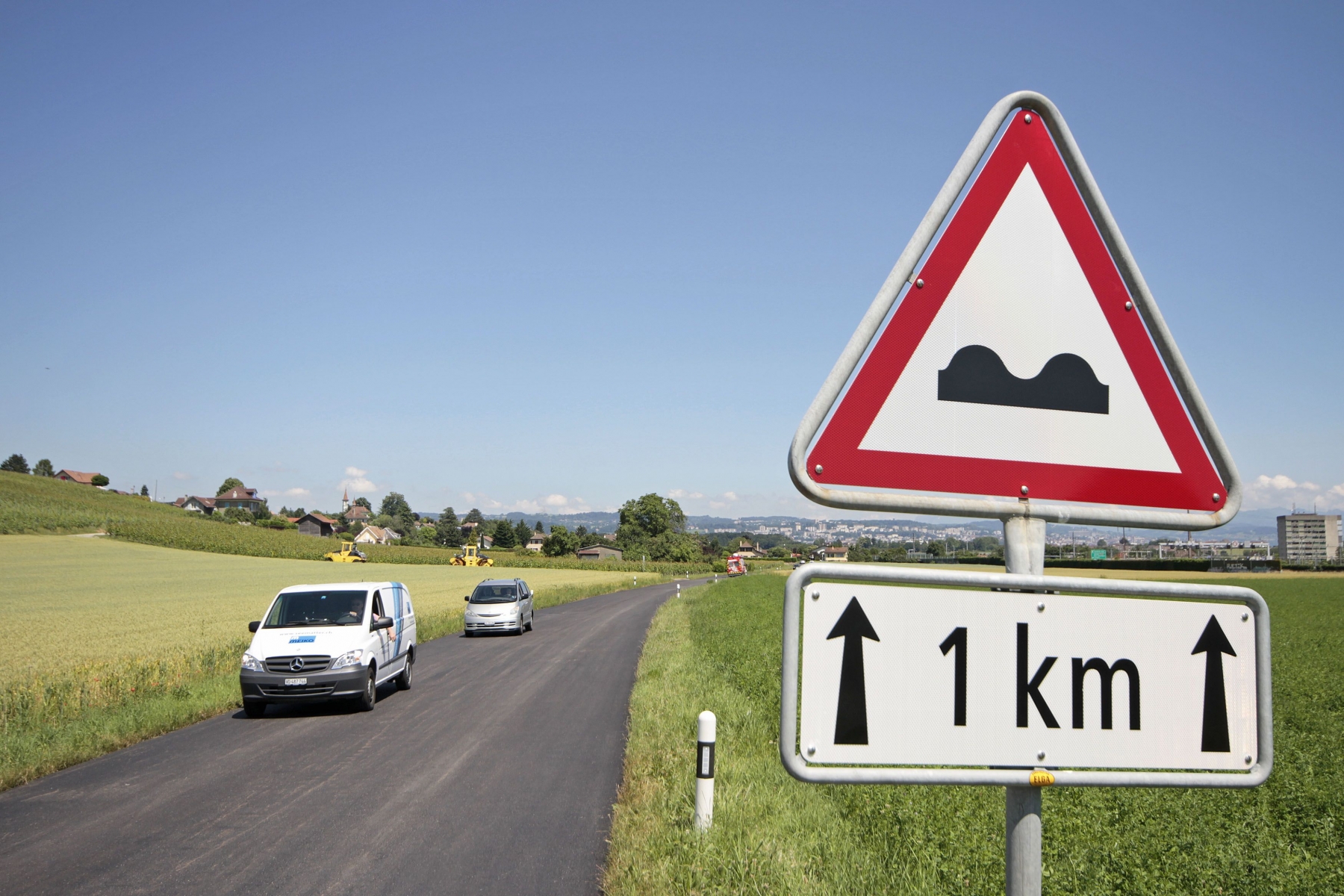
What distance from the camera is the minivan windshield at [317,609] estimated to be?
1505cm

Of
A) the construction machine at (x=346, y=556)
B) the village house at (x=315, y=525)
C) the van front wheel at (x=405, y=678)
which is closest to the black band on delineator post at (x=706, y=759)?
the van front wheel at (x=405, y=678)

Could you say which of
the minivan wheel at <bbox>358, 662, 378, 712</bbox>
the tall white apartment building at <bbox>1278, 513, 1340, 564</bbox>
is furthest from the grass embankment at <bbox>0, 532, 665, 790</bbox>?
the tall white apartment building at <bbox>1278, 513, 1340, 564</bbox>

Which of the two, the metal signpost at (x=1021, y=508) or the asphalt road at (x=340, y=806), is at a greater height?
the metal signpost at (x=1021, y=508)

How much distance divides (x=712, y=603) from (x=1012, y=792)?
122ft

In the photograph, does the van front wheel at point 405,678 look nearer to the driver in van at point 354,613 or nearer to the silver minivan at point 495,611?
the driver in van at point 354,613

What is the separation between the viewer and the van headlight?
13883mm

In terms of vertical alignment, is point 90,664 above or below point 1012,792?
below

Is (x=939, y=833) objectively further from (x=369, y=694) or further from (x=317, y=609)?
(x=317, y=609)

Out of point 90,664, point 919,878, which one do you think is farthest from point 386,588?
point 919,878

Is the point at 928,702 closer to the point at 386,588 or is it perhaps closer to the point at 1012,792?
the point at 1012,792

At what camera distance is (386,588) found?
16.8m

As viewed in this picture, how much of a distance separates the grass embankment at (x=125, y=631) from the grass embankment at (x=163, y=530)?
9.79 meters

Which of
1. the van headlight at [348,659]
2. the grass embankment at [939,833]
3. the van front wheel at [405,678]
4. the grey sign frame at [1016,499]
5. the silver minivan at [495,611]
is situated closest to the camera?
the grey sign frame at [1016,499]

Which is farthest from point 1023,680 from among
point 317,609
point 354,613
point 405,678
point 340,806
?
point 405,678
